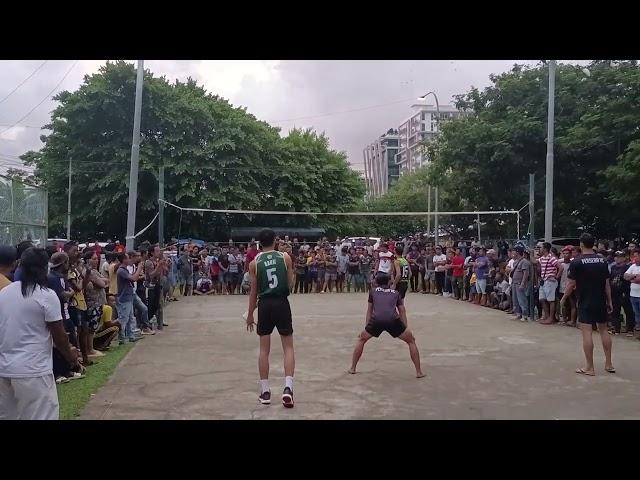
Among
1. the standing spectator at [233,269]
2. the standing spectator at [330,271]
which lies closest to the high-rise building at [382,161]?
the standing spectator at [330,271]

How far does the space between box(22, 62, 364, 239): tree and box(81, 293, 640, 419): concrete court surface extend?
16929mm

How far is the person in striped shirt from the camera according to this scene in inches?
528

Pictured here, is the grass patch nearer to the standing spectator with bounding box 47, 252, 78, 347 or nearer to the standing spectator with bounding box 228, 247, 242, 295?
the standing spectator with bounding box 47, 252, 78, 347

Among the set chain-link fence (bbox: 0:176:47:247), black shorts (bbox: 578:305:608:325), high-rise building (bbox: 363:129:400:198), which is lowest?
black shorts (bbox: 578:305:608:325)

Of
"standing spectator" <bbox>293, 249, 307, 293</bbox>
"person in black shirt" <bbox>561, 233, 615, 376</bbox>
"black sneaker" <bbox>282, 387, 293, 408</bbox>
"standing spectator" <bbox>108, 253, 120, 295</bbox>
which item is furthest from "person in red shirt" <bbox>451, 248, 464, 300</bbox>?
"black sneaker" <bbox>282, 387, 293, 408</bbox>

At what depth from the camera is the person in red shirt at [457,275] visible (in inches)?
750

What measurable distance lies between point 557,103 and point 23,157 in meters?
27.6

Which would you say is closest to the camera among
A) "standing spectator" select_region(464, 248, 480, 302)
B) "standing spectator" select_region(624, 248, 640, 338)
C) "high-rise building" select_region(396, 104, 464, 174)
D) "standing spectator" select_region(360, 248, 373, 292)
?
"standing spectator" select_region(624, 248, 640, 338)

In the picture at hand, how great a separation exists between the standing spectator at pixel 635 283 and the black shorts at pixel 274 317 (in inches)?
288

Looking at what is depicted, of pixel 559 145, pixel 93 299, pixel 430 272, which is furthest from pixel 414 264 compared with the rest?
pixel 93 299

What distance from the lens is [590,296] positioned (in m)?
8.38

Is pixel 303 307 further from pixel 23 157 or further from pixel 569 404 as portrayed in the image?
pixel 23 157

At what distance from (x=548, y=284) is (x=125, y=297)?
28.1 ft
